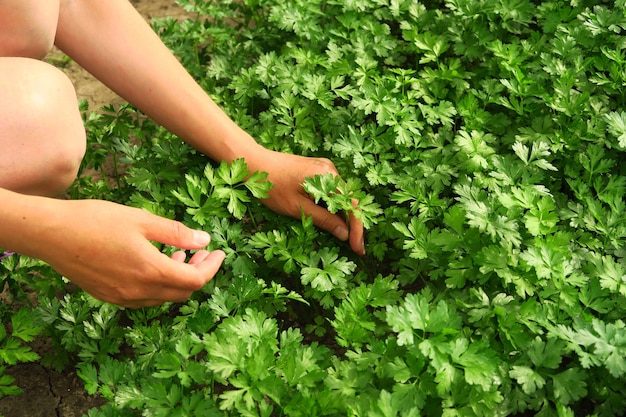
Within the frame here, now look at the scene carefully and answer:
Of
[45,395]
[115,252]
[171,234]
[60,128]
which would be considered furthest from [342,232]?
[45,395]

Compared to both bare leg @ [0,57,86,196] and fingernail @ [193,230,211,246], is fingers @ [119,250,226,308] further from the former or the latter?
bare leg @ [0,57,86,196]

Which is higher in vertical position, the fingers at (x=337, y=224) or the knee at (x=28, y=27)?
the knee at (x=28, y=27)

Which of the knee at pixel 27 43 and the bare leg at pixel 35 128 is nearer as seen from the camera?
the bare leg at pixel 35 128

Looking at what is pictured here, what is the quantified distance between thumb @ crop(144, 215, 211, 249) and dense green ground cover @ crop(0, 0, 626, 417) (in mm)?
224

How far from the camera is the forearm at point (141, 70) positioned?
7.95 feet

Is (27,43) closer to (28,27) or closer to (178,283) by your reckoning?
(28,27)

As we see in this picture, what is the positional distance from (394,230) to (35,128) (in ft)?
4.13

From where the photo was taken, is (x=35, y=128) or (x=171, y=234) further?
(x=35, y=128)

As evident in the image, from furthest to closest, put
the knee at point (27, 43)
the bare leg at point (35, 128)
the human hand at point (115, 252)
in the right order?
1. the knee at point (27, 43)
2. the bare leg at point (35, 128)
3. the human hand at point (115, 252)

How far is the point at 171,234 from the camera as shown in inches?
79.1

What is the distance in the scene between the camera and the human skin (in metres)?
1.88

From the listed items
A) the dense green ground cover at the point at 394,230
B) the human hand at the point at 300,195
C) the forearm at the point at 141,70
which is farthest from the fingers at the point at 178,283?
the forearm at the point at 141,70

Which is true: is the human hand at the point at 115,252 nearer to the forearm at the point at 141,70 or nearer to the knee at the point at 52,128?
the knee at the point at 52,128

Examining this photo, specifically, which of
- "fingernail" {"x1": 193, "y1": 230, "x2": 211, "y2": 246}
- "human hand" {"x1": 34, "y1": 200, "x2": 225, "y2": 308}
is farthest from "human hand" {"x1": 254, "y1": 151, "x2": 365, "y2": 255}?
"human hand" {"x1": 34, "y1": 200, "x2": 225, "y2": 308}
